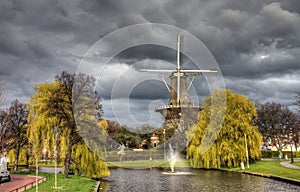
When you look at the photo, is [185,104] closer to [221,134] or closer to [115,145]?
[221,134]

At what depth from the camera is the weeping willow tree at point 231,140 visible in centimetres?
3906

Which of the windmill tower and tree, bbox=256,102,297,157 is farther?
tree, bbox=256,102,297,157

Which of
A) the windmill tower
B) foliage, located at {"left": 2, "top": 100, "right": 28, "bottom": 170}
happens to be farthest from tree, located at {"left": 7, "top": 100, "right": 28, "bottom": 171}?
the windmill tower

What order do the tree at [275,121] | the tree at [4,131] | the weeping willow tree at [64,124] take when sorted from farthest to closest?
the tree at [275,121] < the weeping willow tree at [64,124] < the tree at [4,131]

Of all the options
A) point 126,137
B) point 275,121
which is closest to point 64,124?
point 126,137

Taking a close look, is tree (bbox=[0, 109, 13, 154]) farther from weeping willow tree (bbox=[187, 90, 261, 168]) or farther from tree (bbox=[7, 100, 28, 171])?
weeping willow tree (bbox=[187, 90, 261, 168])

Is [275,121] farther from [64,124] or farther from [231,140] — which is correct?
[64,124]

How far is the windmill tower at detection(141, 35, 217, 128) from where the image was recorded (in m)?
56.6

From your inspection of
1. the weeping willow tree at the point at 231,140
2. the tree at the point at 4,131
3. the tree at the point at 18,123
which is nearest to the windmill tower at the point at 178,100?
the weeping willow tree at the point at 231,140

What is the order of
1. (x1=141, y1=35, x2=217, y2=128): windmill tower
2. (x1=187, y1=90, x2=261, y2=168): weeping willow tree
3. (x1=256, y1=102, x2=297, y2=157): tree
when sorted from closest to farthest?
(x1=187, y1=90, x2=261, y2=168): weeping willow tree, (x1=141, y1=35, x2=217, y2=128): windmill tower, (x1=256, y1=102, x2=297, y2=157): tree

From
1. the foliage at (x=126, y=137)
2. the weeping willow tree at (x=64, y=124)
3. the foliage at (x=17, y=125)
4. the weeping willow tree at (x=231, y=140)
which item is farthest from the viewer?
the foliage at (x=126, y=137)

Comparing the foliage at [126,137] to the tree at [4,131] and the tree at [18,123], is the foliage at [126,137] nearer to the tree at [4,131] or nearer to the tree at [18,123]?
the tree at [18,123]

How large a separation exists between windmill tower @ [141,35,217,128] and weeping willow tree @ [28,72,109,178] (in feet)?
89.5

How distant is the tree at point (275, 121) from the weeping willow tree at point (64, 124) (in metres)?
47.9
